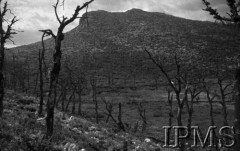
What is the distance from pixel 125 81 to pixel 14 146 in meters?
107

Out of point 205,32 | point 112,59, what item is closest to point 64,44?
point 112,59

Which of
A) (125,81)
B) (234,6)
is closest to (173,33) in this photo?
(125,81)

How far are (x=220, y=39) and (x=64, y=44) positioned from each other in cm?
10023

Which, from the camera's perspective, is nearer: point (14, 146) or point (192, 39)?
point (14, 146)

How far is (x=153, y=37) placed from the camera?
187375 mm

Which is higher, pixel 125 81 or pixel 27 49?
pixel 27 49

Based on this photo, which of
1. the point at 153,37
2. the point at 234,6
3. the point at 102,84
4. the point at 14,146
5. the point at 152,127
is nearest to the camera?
the point at 234,6

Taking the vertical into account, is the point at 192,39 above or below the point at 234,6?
above

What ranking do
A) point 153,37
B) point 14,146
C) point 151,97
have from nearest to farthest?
point 14,146 < point 151,97 < point 153,37

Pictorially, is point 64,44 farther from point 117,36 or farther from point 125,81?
point 125,81

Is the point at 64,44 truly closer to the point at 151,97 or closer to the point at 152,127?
the point at 151,97

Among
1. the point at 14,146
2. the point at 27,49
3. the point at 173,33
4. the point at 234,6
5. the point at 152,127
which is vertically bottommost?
the point at 152,127

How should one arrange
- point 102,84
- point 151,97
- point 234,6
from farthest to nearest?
1. point 102,84
2. point 151,97
3. point 234,6

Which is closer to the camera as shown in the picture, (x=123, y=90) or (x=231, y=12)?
(x=231, y=12)
